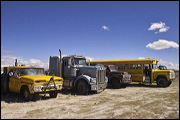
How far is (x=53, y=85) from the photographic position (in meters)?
9.84

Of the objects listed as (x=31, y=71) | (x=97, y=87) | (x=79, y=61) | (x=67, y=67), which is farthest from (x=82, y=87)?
(x=31, y=71)

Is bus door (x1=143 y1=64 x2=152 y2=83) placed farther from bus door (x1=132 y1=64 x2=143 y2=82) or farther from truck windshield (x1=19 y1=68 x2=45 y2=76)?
truck windshield (x1=19 y1=68 x2=45 y2=76)

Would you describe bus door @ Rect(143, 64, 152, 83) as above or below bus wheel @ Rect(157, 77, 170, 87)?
above

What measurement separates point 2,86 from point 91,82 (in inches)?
208

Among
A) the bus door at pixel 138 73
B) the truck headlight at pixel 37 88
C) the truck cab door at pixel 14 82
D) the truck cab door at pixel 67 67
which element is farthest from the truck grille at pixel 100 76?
the bus door at pixel 138 73

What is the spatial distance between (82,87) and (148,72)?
8.44 meters

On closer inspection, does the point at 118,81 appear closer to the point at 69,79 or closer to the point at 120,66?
the point at 120,66

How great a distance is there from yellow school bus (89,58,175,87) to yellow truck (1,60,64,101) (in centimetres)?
953

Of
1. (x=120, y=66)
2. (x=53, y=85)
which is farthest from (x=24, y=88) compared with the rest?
(x=120, y=66)

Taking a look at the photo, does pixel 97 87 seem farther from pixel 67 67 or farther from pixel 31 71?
pixel 31 71

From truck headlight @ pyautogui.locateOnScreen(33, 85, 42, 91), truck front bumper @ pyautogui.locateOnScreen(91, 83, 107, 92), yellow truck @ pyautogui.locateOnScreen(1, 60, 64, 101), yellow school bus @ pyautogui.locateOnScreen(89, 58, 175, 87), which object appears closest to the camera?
truck headlight @ pyautogui.locateOnScreen(33, 85, 42, 91)

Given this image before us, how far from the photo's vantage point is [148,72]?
17844 millimetres

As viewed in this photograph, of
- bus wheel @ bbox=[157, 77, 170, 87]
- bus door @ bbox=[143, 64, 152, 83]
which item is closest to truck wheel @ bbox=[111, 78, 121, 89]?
bus door @ bbox=[143, 64, 152, 83]

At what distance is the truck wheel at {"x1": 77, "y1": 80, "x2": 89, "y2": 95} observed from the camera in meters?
11.9
